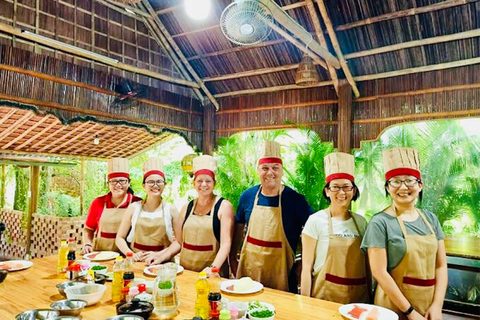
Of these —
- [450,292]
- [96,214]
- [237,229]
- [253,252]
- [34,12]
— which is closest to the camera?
[253,252]

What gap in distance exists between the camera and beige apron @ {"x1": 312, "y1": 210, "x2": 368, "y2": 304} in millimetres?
2514

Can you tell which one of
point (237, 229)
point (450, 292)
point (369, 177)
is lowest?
point (450, 292)

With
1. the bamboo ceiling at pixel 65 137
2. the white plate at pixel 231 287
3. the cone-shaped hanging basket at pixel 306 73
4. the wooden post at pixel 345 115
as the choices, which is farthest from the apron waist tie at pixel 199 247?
the bamboo ceiling at pixel 65 137

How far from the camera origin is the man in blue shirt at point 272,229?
312cm

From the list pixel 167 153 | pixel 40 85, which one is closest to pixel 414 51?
pixel 40 85

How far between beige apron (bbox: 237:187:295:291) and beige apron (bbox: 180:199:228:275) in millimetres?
329

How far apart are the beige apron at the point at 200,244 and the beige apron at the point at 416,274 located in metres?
1.43

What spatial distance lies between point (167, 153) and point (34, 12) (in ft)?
38.5

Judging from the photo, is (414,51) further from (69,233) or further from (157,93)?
(69,233)

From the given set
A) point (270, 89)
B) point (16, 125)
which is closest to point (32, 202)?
point (16, 125)

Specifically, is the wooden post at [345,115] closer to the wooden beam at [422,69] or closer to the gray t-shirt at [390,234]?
the wooden beam at [422,69]

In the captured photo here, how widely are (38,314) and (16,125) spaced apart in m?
6.28

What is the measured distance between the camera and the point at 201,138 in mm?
7867

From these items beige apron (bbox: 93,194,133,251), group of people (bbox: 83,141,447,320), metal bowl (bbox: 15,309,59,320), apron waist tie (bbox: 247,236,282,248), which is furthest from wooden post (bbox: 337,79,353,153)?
metal bowl (bbox: 15,309,59,320)
